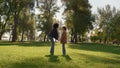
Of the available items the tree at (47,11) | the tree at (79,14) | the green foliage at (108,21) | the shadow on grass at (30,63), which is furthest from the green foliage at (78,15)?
the shadow on grass at (30,63)

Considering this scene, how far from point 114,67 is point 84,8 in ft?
214

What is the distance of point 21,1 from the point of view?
71.7 m

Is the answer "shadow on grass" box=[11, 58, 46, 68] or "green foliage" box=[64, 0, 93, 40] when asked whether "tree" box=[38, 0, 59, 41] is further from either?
"shadow on grass" box=[11, 58, 46, 68]

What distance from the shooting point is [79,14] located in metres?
82.8

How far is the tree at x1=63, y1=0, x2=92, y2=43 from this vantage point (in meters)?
81.6

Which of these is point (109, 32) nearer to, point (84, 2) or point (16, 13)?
point (84, 2)

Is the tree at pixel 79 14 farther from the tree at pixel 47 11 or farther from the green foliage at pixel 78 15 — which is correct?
Answer: the tree at pixel 47 11

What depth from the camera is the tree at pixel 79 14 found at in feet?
268

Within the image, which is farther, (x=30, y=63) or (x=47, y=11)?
(x=47, y=11)

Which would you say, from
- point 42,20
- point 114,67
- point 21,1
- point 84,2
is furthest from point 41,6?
point 114,67

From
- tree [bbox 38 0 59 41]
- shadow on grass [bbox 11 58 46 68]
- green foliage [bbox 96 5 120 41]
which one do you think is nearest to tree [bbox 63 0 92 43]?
tree [bbox 38 0 59 41]

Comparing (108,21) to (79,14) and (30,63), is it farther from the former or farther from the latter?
(30,63)

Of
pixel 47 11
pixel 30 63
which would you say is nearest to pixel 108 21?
pixel 47 11

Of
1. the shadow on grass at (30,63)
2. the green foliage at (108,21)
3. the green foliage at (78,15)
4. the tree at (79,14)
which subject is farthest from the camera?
the green foliage at (108,21)
